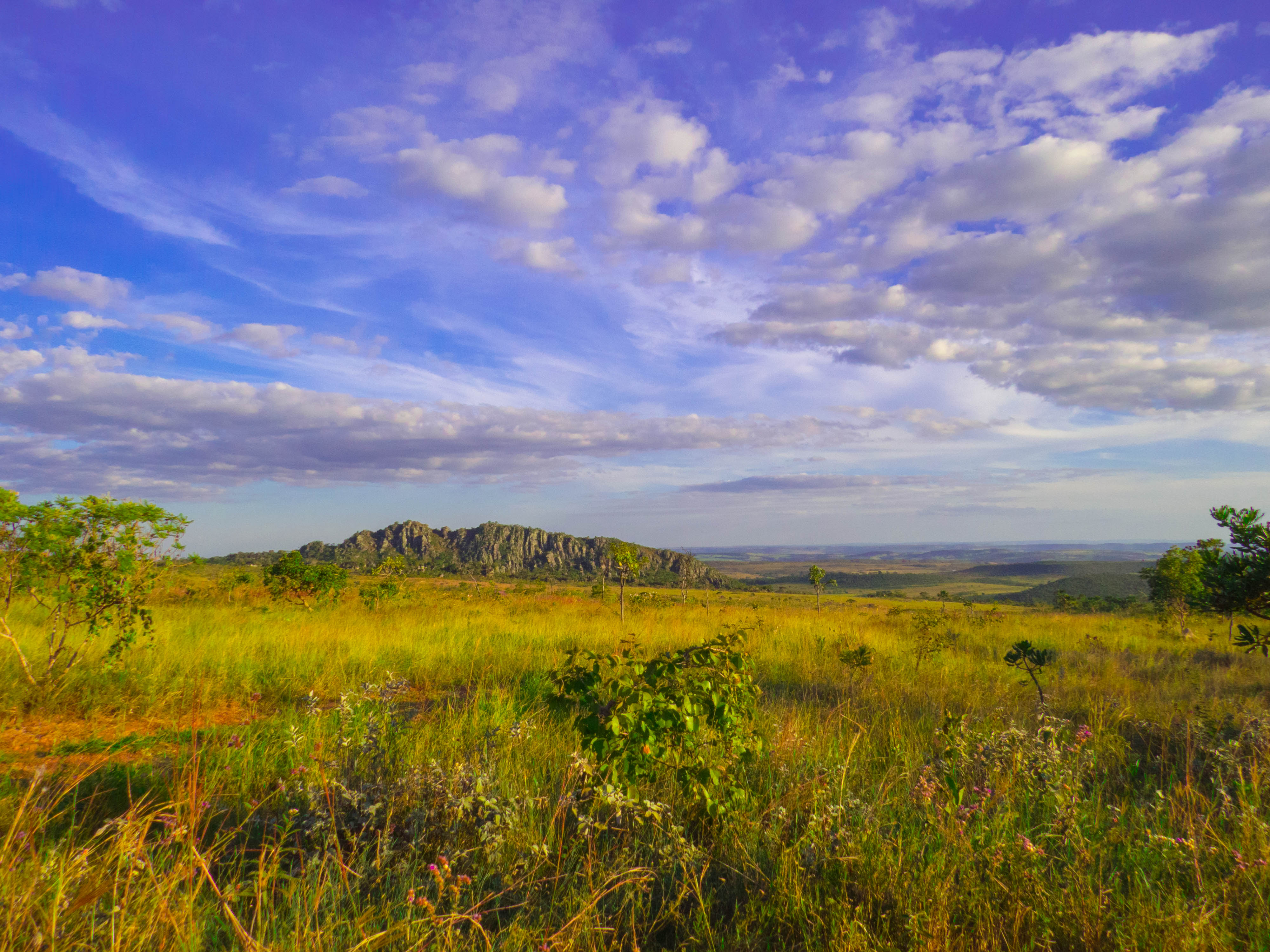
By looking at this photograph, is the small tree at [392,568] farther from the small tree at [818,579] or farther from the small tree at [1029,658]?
the small tree at [1029,658]

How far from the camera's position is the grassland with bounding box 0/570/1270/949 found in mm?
2430

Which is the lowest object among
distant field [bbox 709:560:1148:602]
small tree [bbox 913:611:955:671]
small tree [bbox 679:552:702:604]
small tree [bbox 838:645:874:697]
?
distant field [bbox 709:560:1148:602]

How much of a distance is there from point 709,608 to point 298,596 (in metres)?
13.7

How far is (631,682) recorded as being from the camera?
3.95 meters

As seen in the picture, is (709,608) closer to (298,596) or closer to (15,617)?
(298,596)

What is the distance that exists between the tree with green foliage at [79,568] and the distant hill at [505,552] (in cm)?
6608

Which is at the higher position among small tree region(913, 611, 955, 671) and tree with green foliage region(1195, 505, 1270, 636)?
tree with green foliage region(1195, 505, 1270, 636)

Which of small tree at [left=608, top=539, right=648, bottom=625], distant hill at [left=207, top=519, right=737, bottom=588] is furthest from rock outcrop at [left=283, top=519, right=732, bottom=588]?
small tree at [left=608, top=539, right=648, bottom=625]

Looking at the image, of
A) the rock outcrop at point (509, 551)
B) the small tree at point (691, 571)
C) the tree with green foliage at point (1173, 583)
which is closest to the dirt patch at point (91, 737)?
the tree with green foliage at point (1173, 583)

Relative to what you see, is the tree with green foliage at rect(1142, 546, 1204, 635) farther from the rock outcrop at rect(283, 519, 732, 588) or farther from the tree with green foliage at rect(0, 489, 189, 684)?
the rock outcrop at rect(283, 519, 732, 588)

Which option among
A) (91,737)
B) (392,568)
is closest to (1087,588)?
(392,568)

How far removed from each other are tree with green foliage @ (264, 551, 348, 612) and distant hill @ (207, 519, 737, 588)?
54.5 meters

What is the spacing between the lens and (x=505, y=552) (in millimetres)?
127375

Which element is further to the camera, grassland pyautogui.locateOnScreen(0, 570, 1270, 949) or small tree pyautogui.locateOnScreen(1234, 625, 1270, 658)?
small tree pyautogui.locateOnScreen(1234, 625, 1270, 658)
